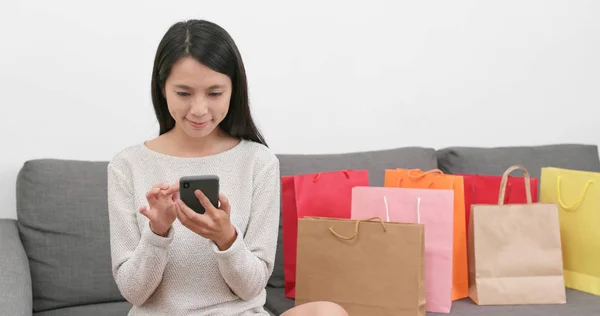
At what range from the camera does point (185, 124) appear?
1.58 meters

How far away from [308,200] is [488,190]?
0.54 m

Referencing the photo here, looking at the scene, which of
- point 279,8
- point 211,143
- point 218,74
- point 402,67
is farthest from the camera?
point 402,67

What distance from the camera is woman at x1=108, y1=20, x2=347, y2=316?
59.0 inches

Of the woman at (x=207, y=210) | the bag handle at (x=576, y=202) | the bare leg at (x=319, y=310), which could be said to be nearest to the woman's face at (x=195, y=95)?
the woman at (x=207, y=210)

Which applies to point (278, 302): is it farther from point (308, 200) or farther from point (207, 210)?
point (207, 210)

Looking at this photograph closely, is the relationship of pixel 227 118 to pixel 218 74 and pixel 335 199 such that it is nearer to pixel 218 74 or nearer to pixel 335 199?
pixel 218 74

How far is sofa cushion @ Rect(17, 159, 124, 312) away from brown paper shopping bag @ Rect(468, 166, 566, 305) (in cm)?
99

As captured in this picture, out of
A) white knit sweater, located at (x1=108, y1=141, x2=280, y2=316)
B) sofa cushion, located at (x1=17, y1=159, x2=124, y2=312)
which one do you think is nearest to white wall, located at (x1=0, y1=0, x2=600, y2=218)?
sofa cushion, located at (x1=17, y1=159, x2=124, y2=312)

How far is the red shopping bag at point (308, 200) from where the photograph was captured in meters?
2.08

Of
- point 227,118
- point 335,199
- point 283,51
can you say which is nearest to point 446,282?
point 335,199

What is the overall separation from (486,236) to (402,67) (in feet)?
2.76

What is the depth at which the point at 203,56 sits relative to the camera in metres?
1.56

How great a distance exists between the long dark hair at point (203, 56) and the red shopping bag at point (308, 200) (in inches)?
16.6

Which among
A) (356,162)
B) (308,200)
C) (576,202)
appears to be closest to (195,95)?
(308,200)
